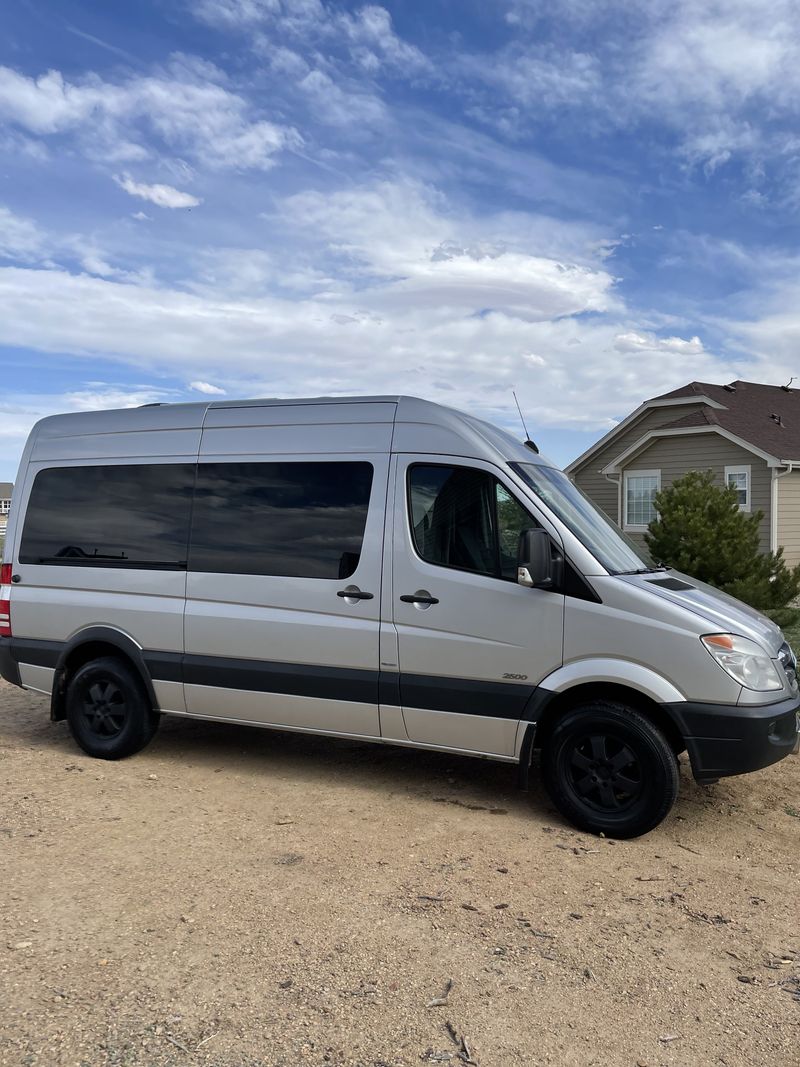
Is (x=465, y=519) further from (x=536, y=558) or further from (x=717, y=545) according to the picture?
(x=717, y=545)

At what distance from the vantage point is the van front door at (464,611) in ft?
17.1

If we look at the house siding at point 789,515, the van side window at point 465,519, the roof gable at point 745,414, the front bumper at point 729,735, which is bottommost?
the front bumper at point 729,735

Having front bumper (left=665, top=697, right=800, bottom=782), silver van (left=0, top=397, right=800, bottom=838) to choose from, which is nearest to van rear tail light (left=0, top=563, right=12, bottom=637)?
silver van (left=0, top=397, right=800, bottom=838)

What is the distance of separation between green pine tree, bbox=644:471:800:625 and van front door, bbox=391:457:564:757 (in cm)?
762

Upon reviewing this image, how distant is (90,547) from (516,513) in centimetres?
340

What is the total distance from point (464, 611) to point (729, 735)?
1612 mm

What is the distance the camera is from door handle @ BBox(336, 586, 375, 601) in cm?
563

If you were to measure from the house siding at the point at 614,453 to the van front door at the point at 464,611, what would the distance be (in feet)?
61.2

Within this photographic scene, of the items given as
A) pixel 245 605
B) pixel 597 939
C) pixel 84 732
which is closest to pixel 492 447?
pixel 245 605

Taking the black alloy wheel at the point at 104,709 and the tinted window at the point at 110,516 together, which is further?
the black alloy wheel at the point at 104,709

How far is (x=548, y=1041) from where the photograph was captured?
10.2 feet

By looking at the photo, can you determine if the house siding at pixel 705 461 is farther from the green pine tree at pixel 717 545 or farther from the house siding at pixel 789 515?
the green pine tree at pixel 717 545

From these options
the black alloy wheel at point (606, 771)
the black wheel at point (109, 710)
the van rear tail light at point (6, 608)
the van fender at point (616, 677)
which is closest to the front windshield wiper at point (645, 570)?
the van fender at point (616, 677)

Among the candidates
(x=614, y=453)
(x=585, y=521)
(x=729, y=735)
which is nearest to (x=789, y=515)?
(x=614, y=453)
